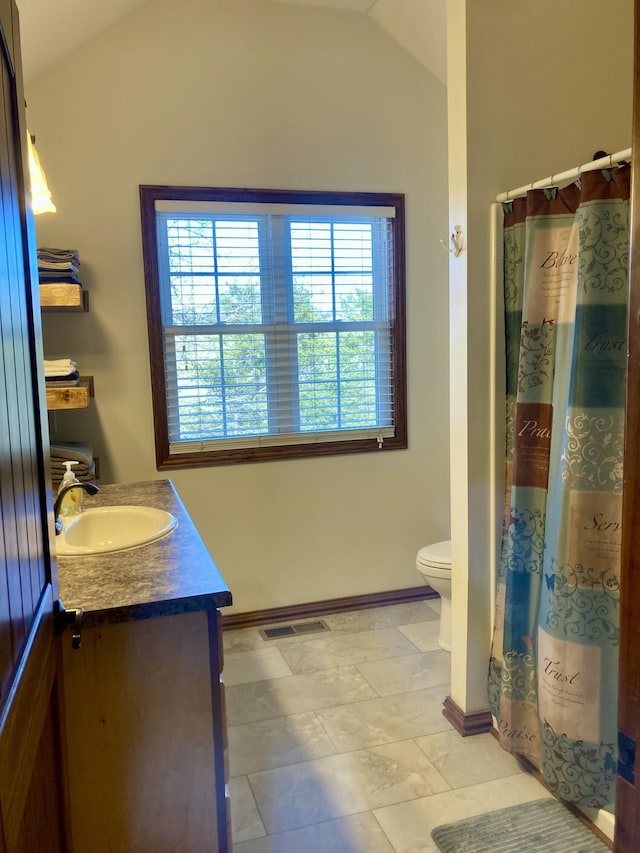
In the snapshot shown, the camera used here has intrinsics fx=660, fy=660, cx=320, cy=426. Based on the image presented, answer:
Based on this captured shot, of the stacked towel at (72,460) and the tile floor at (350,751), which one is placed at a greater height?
the stacked towel at (72,460)

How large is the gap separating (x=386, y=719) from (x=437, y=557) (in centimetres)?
74

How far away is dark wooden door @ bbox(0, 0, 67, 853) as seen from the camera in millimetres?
695

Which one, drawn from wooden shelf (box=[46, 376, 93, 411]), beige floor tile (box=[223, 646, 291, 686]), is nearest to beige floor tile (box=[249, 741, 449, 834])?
beige floor tile (box=[223, 646, 291, 686])

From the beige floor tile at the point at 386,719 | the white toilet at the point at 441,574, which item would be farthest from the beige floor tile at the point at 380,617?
the beige floor tile at the point at 386,719

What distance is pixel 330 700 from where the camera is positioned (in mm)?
2611

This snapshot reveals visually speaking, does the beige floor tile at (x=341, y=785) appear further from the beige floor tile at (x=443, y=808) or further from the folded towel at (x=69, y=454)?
the folded towel at (x=69, y=454)

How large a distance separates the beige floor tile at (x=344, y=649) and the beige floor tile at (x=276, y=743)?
1.32 ft

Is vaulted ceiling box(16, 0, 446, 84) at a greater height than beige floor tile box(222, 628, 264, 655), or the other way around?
vaulted ceiling box(16, 0, 446, 84)

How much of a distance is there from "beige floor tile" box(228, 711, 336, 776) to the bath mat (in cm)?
53

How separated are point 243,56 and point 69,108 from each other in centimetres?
82

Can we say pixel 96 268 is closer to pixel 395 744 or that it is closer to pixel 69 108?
pixel 69 108

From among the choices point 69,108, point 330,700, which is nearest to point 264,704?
point 330,700

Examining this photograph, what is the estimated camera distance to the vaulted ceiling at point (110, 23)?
2.38 m

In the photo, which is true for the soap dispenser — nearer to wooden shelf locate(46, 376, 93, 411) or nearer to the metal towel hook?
wooden shelf locate(46, 376, 93, 411)
